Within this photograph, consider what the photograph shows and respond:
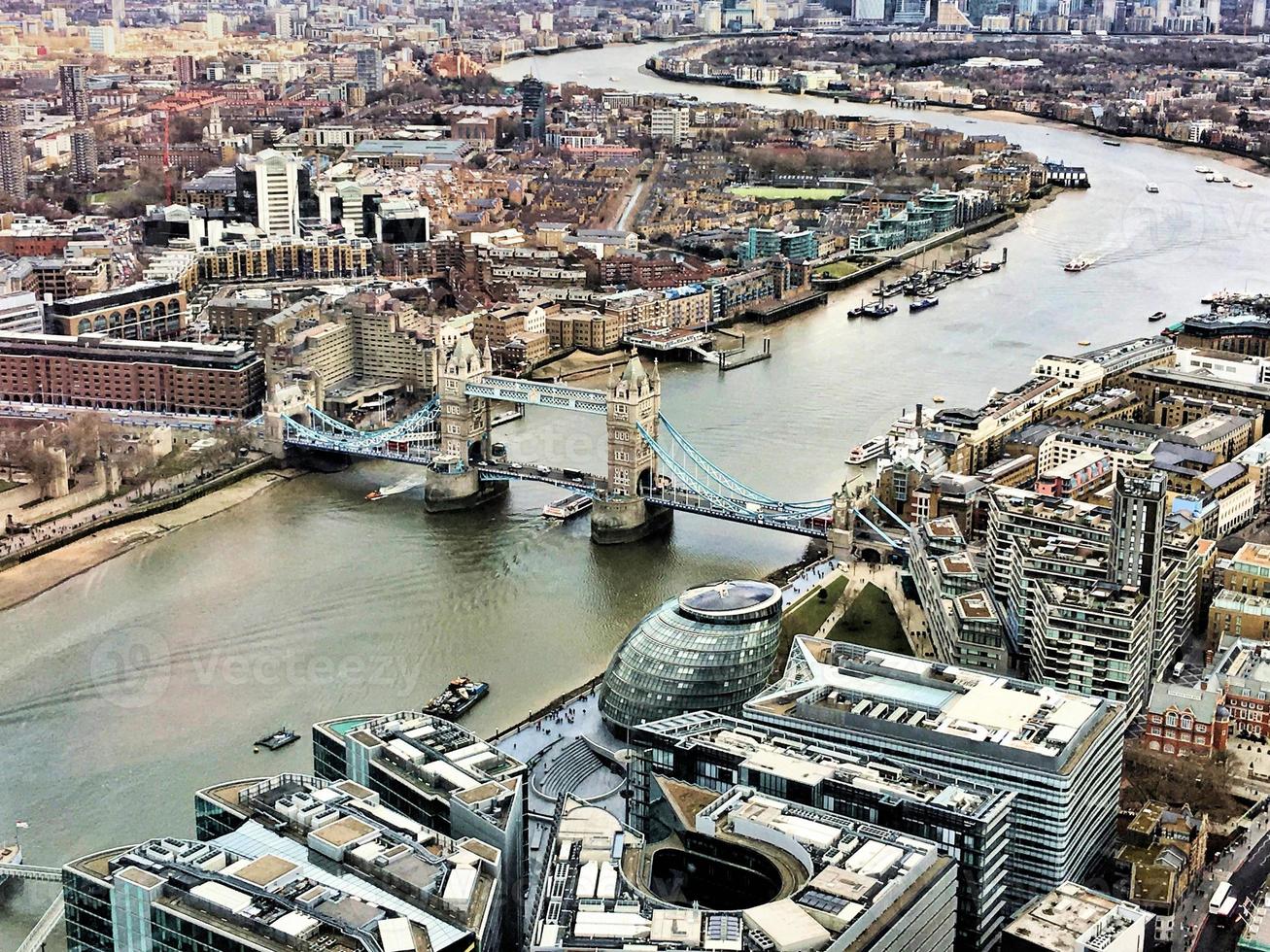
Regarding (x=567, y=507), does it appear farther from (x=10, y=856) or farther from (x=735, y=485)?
(x=10, y=856)

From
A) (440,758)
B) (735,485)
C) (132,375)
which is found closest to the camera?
(440,758)

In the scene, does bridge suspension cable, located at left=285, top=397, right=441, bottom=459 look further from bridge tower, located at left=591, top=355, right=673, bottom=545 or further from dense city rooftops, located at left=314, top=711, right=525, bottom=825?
dense city rooftops, located at left=314, top=711, right=525, bottom=825

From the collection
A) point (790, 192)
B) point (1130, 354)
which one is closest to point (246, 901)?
point (1130, 354)

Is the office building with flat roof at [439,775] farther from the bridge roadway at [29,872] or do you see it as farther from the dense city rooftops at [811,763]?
the bridge roadway at [29,872]

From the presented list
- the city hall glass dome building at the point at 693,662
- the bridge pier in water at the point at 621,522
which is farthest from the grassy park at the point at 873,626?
the bridge pier in water at the point at 621,522

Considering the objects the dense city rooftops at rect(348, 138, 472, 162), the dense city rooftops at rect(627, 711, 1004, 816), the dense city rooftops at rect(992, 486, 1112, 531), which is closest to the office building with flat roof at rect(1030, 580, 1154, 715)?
the dense city rooftops at rect(992, 486, 1112, 531)

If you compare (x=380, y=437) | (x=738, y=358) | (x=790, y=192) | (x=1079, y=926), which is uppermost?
(x=790, y=192)

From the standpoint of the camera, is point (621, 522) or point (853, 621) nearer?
point (853, 621)
